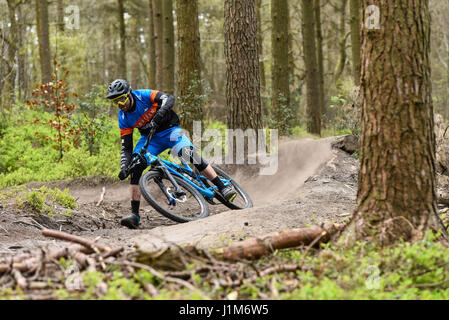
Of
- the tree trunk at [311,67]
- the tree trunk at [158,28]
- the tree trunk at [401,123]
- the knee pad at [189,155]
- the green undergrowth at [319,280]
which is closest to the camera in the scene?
the green undergrowth at [319,280]

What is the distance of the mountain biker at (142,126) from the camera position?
7281mm

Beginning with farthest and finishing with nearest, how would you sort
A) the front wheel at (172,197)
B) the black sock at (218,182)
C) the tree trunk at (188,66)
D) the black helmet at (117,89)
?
1. the tree trunk at (188,66)
2. the black sock at (218,182)
3. the front wheel at (172,197)
4. the black helmet at (117,89)

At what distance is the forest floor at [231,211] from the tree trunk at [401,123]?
120cm

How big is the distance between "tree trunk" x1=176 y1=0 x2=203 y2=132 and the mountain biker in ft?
11.7

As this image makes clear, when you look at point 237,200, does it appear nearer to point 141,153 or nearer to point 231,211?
point 231,211

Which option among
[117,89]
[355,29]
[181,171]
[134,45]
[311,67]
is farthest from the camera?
[134,45]

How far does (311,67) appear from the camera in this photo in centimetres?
1698

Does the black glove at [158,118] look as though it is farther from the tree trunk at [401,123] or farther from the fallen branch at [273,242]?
the tree trunk at [401,123]

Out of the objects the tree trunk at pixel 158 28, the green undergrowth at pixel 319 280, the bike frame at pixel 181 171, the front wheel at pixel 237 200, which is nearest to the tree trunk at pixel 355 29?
the tree trunk at pixel 158 28

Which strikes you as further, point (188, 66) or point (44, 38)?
point (44, 38)

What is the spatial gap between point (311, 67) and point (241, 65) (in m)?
6.89

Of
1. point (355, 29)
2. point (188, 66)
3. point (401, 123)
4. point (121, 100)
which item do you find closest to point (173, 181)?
point (121, 100)
